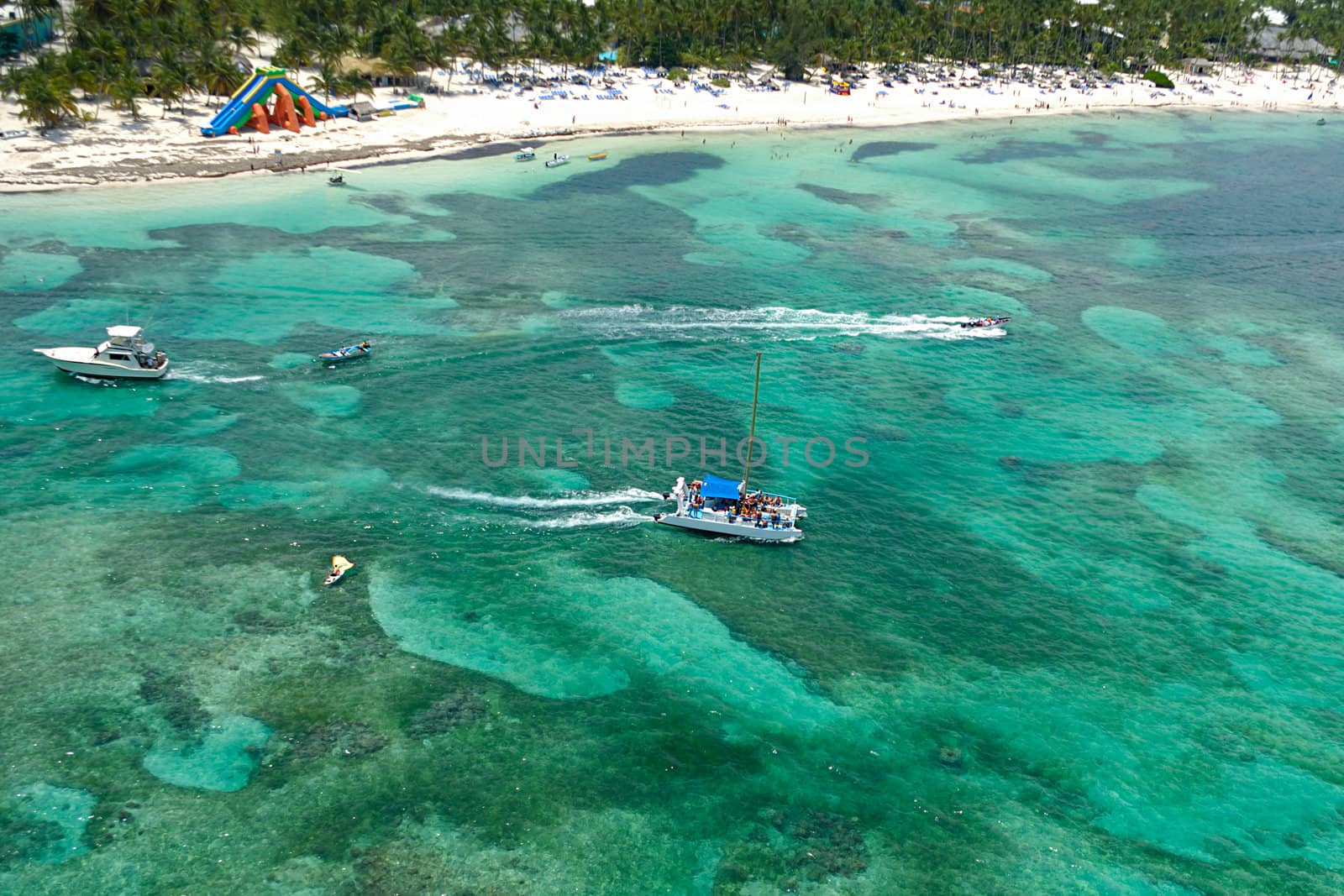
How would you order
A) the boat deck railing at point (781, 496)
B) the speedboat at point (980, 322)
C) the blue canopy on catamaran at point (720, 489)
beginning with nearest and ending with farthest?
1. the blue canopy on catamaran at point (720, 489)
2. the boat deck railing at point (781, 496)
3. the speedboat at point (980, 322)

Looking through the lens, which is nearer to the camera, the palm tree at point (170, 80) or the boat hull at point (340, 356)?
the boat hull at point (340, 356)

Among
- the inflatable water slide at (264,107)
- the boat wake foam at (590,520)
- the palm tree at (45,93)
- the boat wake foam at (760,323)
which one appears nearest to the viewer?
the boat wake foam at (590,520)

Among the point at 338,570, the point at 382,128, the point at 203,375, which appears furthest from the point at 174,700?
the point at 382,128

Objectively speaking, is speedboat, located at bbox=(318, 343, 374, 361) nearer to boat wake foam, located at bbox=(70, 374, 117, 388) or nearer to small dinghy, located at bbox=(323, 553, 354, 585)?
boat wake foam, located at bbox=(70, 374, 117, 388)

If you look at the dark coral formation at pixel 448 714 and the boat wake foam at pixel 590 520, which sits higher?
the boat wake foam at pixel 590 520

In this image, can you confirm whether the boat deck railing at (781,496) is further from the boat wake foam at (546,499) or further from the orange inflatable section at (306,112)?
the orange inflatable section at (306,112)

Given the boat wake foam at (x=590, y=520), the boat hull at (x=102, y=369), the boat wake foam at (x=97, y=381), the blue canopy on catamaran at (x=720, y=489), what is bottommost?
the boat wake foam at (x=590, y=520)

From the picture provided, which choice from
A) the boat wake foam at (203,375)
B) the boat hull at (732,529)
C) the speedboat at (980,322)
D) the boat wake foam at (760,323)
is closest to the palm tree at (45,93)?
the boat wake foam at (203,375)
